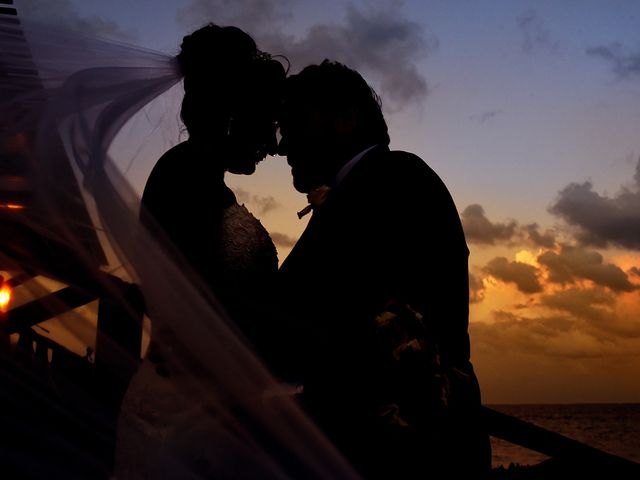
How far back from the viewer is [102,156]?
2.27 metres

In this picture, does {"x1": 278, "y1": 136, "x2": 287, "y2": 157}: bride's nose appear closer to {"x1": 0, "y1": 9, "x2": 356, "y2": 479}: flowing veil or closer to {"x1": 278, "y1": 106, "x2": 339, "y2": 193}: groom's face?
{"x1": 278, "y1": 106, "x2": 339, "y2": 193}: groom's face

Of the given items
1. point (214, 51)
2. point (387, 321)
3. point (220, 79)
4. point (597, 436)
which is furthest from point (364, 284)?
point (597, 436)

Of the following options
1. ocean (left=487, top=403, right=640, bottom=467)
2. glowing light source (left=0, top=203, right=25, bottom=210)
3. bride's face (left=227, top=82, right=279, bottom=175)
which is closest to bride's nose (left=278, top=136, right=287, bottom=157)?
bride's face (left=227, top=82, right=279, bottom=175)

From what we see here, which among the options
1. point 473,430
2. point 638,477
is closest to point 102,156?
point 473,430

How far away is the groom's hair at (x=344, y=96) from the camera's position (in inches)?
103

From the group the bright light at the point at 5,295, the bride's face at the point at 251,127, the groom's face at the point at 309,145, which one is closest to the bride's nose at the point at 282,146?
the groom's face at the point at 309,145

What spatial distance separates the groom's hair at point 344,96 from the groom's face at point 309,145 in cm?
5

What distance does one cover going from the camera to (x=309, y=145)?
8.73 ft

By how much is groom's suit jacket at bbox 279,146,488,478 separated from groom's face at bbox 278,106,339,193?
17.9 inches

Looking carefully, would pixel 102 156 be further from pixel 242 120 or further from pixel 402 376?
pixel 402 376

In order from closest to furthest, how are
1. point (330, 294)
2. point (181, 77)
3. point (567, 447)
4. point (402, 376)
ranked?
point (402, 376)
point (330, 294)
point (567, 447)
point (181, 77)

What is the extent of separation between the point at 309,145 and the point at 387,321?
1.00m

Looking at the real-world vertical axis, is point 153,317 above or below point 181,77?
below

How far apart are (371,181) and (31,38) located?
1745 millimetres
